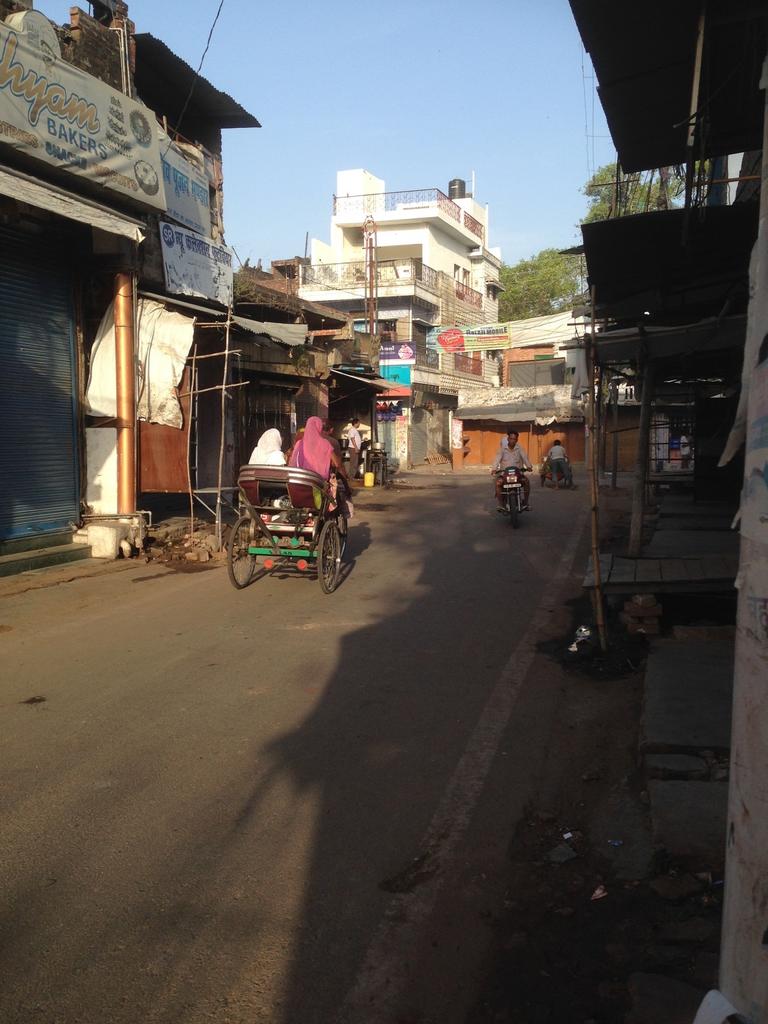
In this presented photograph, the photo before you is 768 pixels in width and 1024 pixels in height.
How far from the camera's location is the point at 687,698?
5.01 metres

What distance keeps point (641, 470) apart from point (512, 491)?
5.35m

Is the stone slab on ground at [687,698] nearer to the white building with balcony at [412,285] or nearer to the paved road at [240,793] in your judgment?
the paved road at [240,793]

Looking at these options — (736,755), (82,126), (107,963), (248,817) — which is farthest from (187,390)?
(736,755)

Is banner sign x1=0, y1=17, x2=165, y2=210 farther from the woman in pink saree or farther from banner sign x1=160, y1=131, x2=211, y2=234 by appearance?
the woman in pink saree

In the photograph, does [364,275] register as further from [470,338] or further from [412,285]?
[470,338]

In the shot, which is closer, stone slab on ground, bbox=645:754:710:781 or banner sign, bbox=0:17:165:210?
stone slab on ground, bbox=645:754:710:781

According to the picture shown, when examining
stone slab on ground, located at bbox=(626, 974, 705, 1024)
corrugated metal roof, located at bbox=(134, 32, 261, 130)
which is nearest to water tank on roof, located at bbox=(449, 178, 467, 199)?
corrugated metal roof, located at bbox=(134, 32, 261, 130)

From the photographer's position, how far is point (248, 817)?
12.7 feet

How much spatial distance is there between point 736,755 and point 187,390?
37.7ft

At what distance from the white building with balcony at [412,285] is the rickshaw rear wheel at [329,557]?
30.2m

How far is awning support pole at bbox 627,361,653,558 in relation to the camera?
9383 mm

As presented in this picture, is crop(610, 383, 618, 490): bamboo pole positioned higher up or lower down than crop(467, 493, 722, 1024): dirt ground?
higher up

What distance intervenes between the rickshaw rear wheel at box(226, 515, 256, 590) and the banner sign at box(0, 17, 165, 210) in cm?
498

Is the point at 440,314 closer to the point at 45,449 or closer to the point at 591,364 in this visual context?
the point at 45,449
